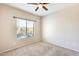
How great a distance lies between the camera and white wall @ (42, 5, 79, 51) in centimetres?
308

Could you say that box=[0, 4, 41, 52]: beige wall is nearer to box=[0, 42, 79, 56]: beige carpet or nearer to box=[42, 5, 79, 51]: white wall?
box=[0, 42, 79, 56]: beige carpet

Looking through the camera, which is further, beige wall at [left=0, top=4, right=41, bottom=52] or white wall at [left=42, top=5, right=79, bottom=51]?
white wall at [left=42, top=5, right=79, bottom=51]

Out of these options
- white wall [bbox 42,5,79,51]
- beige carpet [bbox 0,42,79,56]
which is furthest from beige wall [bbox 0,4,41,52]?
→ white wall [bbox 42,5,79,51]

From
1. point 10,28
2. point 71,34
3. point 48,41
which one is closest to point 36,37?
point 48,41

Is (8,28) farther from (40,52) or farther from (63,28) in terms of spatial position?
(63,28)

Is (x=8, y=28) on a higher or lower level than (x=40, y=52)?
higher

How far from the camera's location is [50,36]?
370 centimetres

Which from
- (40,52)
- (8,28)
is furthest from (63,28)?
(8,28)

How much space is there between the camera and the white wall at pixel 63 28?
308cm

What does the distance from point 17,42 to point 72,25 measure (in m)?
2.25

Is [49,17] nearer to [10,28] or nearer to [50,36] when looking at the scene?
[50,36]

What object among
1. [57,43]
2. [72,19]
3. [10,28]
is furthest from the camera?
[57,43]

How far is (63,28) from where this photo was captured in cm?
344

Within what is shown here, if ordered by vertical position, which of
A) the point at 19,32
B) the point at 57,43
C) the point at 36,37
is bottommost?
the point at 57,43
